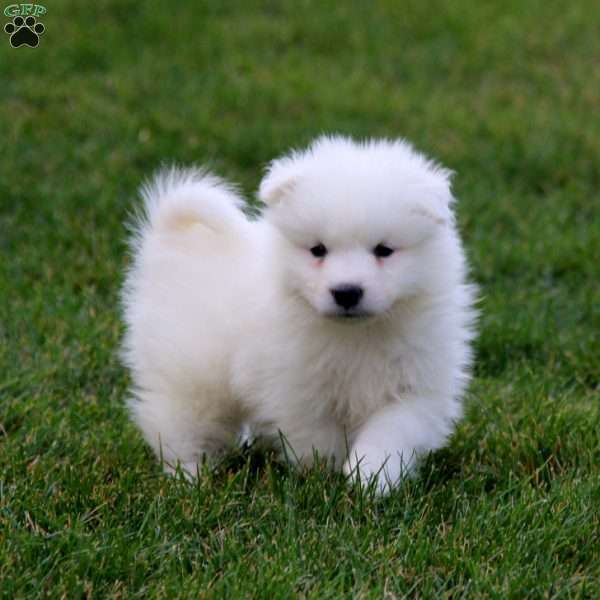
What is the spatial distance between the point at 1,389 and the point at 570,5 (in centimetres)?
772

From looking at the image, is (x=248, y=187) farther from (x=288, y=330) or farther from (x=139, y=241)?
(x=288, y=330)

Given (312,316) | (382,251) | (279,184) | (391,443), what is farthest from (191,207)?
(391,443)

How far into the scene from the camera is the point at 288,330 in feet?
13.4

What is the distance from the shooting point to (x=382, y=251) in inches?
153

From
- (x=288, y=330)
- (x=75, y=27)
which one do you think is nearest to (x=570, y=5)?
(x=75, y=27)

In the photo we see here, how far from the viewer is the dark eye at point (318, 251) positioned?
12.8ft

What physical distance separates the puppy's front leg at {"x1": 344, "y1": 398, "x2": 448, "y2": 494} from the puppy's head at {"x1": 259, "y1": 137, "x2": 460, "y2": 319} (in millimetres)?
338

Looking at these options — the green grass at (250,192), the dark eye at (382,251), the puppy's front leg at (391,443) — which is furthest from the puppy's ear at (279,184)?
the green grass at (250,192)

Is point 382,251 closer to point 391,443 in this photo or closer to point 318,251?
point 318,251

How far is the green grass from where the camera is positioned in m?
3.46

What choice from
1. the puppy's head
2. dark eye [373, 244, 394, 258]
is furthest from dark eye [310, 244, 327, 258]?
dark eye [373, 244, 394, 258]

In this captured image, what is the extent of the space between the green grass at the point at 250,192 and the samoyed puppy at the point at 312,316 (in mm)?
173

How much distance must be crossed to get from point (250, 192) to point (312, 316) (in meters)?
3.41

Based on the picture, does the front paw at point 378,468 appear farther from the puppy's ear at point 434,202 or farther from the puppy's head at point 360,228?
the puppy's ear at point 434,202
